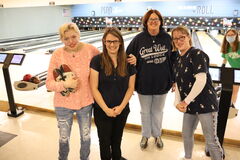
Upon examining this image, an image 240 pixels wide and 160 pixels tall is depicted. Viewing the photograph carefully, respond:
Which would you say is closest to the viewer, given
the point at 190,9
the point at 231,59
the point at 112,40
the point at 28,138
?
the point at 112,40

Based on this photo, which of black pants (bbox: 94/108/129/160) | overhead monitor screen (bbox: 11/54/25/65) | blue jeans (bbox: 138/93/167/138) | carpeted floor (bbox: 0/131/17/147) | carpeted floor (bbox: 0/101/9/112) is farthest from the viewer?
carpeted floor (bbox: 0/101/9/112)

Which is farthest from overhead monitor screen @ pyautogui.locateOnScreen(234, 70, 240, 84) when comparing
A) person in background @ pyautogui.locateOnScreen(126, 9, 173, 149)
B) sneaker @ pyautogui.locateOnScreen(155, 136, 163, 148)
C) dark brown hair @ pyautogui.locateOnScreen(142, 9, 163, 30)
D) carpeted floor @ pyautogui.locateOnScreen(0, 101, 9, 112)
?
carpeted floor @ pyautogui.locateOnScreen(0, 101, 9, 112)

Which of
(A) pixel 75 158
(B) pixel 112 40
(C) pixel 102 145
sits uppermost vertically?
(B) pixel 112 40

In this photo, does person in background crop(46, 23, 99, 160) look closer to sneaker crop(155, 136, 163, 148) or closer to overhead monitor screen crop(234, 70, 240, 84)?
sneaker crop(155, 136, 163, 148)

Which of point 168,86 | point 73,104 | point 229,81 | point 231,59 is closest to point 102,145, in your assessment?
point 73,104

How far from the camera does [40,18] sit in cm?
1116

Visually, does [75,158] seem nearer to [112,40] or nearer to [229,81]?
[112,40]

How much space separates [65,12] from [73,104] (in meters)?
12.5

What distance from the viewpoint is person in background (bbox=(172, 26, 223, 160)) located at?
1.44 metres

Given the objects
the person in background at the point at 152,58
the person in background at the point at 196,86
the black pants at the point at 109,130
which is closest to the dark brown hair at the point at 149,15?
the person in background at the point at 152,58

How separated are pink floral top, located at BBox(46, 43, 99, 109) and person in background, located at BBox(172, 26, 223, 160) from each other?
63 cm

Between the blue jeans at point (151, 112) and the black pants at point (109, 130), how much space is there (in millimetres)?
371

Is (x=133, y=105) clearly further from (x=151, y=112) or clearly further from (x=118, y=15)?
(x=118, y=15)

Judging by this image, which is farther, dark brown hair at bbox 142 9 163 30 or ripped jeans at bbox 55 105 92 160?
dark brown hair at bbox 142 9 163 30
